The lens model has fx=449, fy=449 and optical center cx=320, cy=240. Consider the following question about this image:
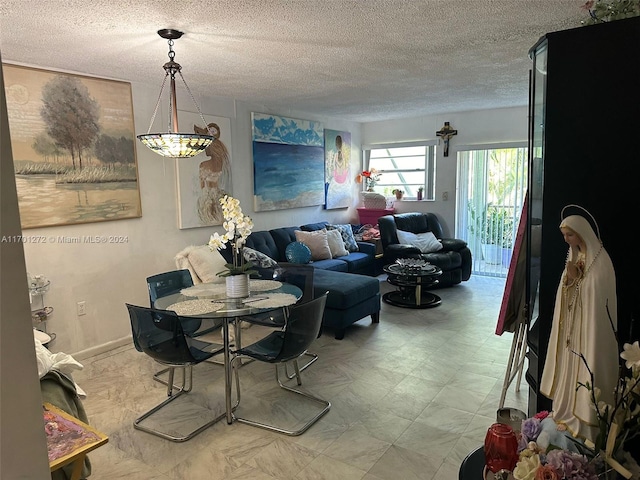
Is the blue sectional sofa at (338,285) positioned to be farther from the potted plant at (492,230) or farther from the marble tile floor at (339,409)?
the potted plant at (492,230)

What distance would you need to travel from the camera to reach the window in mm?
6984

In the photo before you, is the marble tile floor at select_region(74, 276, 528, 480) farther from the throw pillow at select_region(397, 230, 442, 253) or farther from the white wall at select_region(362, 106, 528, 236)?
the white wall at select_region(362, 106, 528, 236)

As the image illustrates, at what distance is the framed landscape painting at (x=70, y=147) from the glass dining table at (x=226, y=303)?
119 cm

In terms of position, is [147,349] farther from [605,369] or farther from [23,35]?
[605,369]

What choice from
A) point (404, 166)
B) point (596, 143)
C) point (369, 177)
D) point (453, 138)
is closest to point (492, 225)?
point (453, 138)

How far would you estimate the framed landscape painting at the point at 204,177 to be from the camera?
14.6 feet

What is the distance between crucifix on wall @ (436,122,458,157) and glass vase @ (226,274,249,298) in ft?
15.1

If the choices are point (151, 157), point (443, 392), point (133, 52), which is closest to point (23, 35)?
point (133, 52)

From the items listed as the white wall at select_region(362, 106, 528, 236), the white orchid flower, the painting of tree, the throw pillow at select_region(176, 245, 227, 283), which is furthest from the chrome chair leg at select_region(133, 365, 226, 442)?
the white wall at select_region(362, 106, 528, 236)

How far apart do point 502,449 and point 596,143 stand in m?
1.02

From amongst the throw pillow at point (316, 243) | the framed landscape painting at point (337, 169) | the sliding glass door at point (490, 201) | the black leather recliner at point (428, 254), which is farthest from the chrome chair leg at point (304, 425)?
the sliding glass door at point (490, 201)

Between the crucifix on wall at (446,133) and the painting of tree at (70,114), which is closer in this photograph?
the painting of tree at (70,114)

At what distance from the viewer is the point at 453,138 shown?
21.5 ft

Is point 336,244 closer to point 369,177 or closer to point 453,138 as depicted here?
point 369,177
